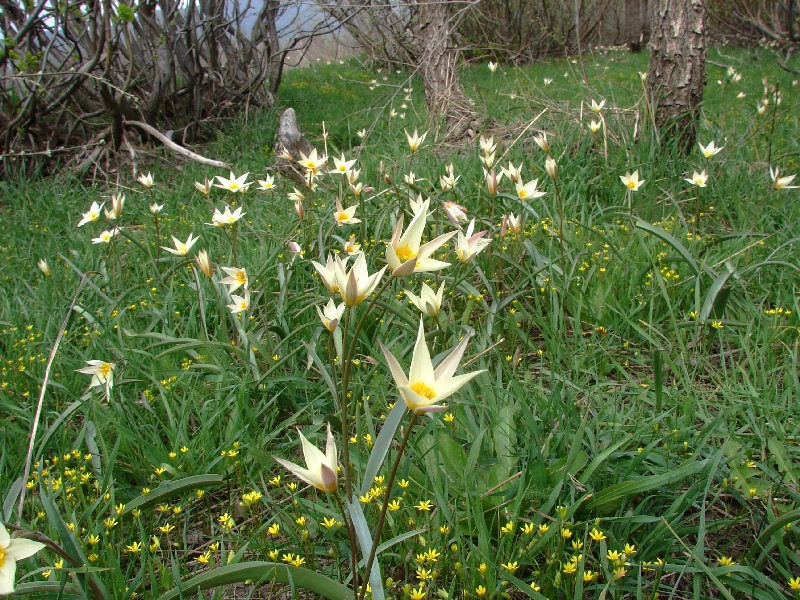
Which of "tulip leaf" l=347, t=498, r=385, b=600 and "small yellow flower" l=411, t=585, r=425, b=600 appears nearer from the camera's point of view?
"tulip leaf" l=347, t=498, r=385, b=600

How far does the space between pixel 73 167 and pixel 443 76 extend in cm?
278

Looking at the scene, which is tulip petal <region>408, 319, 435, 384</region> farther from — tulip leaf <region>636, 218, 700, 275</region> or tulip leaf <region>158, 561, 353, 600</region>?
tulip leaf <region>636, 218, 700, 275</region>

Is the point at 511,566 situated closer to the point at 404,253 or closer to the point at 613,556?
the point at 613,556

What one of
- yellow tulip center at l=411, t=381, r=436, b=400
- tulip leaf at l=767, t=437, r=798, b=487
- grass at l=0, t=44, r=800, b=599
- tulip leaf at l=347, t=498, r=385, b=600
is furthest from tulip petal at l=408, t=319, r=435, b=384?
tulip leaf at l=767, t=437, r=798, b=487

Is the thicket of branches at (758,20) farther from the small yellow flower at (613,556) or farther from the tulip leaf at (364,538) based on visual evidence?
the tulip leaf at (364,538)

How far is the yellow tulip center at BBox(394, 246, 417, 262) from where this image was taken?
3.30 feet

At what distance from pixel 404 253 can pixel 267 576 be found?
22.4 inches

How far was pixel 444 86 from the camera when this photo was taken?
4688 mm

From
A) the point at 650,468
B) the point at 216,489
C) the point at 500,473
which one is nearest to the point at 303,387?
the point at 216,489

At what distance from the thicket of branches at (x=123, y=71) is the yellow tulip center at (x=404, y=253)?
3142 mm

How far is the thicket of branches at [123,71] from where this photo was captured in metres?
4.06

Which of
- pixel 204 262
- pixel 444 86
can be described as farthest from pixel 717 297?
pixel 444 86

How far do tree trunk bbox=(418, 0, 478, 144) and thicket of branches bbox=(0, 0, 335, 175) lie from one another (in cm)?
111

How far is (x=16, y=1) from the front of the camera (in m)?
4.10
